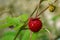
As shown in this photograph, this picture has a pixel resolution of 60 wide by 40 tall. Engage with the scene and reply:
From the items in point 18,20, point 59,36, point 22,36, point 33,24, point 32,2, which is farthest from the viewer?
point 32,2

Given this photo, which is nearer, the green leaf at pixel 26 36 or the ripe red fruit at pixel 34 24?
the ripe red fruit at pixel 34 24

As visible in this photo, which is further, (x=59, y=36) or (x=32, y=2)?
(x=32, y=2)

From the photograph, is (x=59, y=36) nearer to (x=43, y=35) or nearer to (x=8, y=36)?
(x=43, y=35)

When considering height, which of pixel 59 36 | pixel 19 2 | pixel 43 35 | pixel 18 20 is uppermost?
pixel 18 20

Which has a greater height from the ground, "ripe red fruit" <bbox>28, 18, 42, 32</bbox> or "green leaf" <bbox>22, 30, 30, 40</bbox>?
"ripe red fruit" <bbox>28, 18, 42, 32</bbox>

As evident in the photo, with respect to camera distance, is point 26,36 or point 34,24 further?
point 26,36

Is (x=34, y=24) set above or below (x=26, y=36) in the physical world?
above

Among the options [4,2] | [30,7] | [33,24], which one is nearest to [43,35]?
[30,7]

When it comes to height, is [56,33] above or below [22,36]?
below

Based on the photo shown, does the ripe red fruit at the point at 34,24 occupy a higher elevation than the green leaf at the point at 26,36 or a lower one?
higher

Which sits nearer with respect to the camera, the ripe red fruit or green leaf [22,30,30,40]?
the ripe red fruit

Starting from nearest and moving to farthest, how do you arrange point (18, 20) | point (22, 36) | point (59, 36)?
point (18, 20) → point (22, 36) → point (59, 36)
